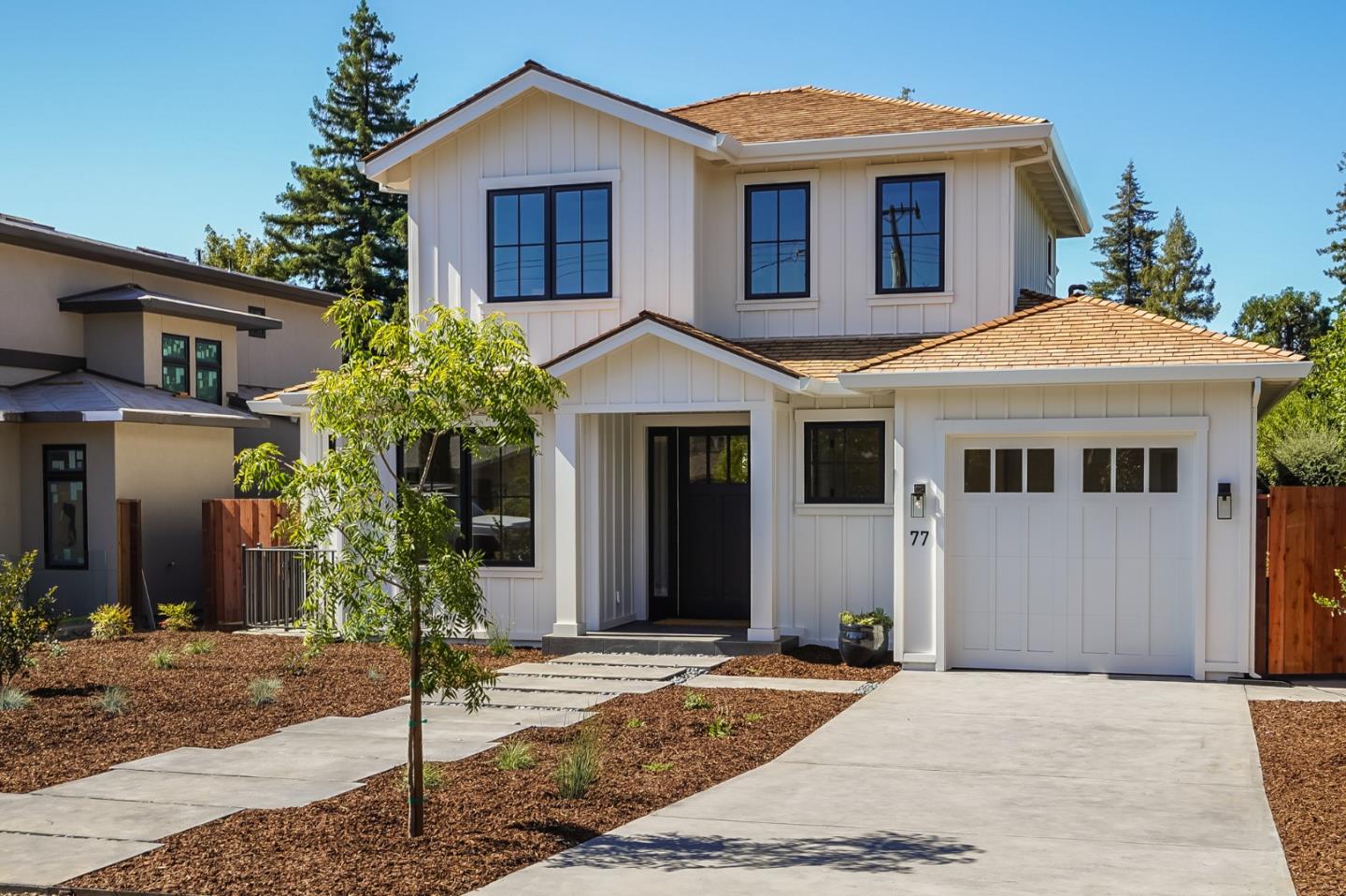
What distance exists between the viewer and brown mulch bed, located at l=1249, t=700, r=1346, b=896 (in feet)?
22.1

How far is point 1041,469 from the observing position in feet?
44.0

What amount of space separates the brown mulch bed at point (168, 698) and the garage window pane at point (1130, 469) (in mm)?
6668

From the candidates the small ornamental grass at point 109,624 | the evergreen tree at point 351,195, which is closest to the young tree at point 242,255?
the evergreen tree at point 351,195

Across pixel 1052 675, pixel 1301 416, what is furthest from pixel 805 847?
pixel 1301 416

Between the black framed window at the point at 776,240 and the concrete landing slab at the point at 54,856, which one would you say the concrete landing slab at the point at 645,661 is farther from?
the concrete landing slab at the point at 54,856

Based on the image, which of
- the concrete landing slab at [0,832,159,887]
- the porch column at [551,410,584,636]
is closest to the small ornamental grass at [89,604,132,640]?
the porch column at [551,410,584,636]

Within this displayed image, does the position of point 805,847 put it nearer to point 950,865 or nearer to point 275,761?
point 950,865

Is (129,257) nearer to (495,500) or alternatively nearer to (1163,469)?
(495,500)

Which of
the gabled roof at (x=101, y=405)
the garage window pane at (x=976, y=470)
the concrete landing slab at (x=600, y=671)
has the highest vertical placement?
the gabled roof at (x=101, y=405)

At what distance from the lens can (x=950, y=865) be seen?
6.75 m

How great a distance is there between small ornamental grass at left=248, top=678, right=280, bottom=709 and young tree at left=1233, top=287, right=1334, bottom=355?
4183 cm

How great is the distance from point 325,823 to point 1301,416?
21.7 m

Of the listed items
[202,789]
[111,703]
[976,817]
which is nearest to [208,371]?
[111,703]

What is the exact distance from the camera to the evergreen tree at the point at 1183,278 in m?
60.2
